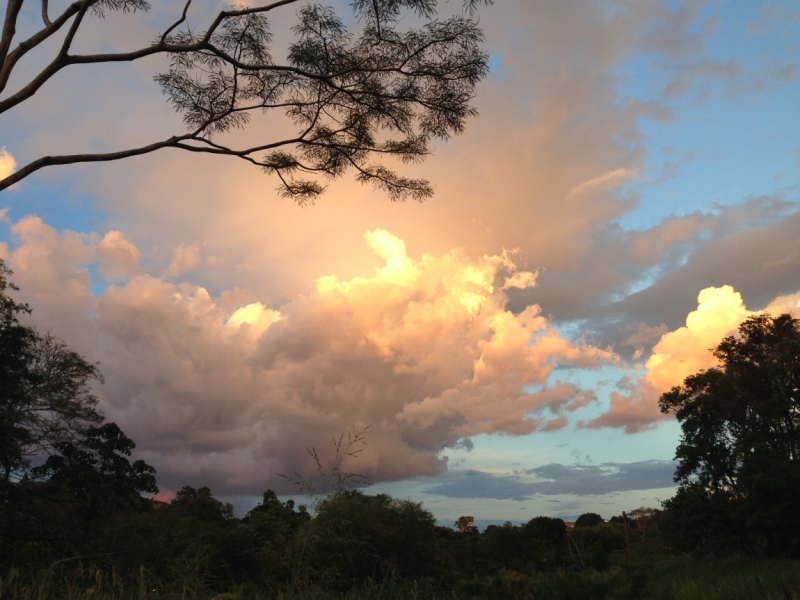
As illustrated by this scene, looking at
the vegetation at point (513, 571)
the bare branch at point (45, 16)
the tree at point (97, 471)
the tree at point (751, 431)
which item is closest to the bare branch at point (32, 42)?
the bare branch at point (45, 16)

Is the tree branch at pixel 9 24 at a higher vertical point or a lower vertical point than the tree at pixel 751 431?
higher

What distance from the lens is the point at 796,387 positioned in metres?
25.8

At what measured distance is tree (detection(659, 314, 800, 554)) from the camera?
25219 mm

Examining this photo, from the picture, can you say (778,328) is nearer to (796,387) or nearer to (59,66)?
(796,387)

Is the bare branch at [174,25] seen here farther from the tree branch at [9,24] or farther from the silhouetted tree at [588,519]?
the silhouetted tree at [588,519]

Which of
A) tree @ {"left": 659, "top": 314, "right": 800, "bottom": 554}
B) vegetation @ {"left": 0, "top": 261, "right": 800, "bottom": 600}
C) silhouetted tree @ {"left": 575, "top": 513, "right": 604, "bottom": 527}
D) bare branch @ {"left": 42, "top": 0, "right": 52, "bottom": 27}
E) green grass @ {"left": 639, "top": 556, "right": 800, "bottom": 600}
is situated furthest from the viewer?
silhouetted tree @ {"left": 575, "top": 513, "right": 604, "bottom": 527}

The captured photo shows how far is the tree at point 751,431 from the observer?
82.7 feet

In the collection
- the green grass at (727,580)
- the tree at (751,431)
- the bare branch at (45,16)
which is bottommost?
the green grass at (727,580)

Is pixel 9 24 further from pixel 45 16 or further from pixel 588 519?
pixel 588 519

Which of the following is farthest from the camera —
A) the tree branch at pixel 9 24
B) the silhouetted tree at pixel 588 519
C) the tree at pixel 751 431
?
the silhouetted tree at pixel 588 519

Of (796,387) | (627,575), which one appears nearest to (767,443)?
(796,387)

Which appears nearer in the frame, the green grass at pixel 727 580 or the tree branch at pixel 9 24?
the tree branch at pixel 9 24

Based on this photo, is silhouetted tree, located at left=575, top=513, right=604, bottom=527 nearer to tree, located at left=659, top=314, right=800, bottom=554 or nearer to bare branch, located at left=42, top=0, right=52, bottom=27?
tree, located at left=659, top=314, right=800, bottom=554

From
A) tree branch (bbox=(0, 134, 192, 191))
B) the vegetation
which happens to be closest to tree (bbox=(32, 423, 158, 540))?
the vegetation
